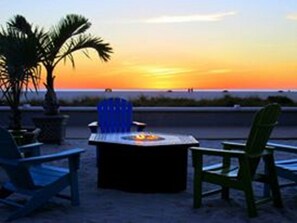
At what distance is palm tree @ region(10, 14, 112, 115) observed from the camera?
8.65m

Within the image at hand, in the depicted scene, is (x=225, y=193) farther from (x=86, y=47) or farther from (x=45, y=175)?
(x=86, y=47)

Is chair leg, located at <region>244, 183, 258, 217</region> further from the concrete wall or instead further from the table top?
the concrete wall

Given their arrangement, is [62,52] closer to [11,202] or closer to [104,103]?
[104,103]

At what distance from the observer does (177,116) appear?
1266cm

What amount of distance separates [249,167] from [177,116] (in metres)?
8.20

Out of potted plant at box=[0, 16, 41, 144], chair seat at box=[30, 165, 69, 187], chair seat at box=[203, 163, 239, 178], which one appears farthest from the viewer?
potted plant at box=[0, 16, 41, 144]

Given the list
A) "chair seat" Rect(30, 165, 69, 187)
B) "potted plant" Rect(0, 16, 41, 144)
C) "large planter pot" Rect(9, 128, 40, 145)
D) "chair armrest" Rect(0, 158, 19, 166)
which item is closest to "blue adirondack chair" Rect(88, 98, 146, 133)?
"potted plant" Rect(0, 16, 41, 144)

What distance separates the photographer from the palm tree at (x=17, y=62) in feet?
20.8

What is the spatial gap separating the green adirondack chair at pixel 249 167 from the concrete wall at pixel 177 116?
7.54 meters

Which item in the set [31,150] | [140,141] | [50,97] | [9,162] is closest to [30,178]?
[9,162]

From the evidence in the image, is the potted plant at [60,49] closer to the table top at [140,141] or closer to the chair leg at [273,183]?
the table top at [140,141]

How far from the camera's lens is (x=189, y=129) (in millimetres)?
11859

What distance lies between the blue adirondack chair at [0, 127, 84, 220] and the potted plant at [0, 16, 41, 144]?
62.9 inches

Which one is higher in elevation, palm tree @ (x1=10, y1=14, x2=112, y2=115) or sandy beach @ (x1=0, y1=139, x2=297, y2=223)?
palm tree @ (x1=10, y1=14, x2=112, y2=115)
